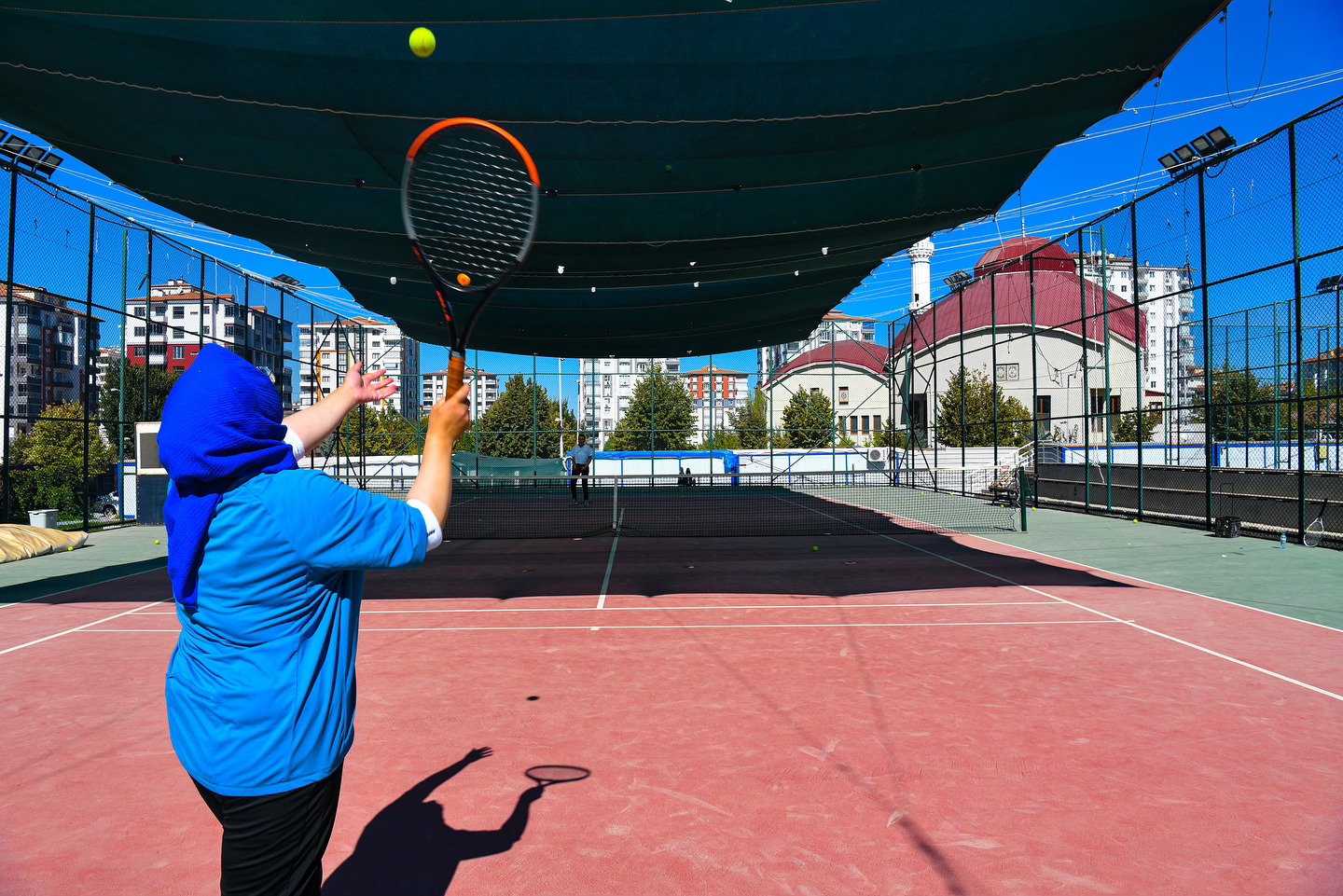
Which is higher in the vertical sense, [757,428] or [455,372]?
[757,428]

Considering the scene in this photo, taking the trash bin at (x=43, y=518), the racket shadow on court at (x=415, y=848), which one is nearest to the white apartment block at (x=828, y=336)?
the trash bin at (x=43, y=518)

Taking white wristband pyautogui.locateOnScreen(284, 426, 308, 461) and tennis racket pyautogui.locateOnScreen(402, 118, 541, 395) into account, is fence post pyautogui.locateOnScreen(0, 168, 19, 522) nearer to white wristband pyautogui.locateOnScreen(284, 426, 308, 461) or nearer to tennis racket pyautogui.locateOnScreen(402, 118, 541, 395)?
tennis racket pyautogui.locateOnScreen(402, 118, 541, 395)

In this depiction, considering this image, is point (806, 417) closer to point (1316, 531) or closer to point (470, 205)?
point (1316, 531)

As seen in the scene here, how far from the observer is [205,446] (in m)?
1.61

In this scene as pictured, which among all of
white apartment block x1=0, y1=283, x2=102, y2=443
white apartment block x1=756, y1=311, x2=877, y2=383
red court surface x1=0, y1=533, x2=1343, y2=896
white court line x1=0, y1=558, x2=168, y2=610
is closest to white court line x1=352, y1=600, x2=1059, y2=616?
red court surface x1=0, y1=533, x2=1343, y2=896

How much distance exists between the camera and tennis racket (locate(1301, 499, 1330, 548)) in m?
11.7

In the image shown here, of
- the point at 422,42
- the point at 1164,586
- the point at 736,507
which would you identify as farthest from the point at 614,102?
the point at 736,507

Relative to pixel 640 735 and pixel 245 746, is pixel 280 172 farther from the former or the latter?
pixel 245 746

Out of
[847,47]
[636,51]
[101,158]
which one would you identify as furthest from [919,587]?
[101,158]

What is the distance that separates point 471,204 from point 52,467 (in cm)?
1814

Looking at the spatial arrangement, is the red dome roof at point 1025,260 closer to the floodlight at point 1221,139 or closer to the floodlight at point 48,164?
the floodlight at point 1221,139

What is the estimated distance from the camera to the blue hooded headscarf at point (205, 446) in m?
1.61

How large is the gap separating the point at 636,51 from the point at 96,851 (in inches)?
251

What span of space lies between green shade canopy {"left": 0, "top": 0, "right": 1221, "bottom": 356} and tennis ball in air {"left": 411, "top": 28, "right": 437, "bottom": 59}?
0.39 ft
